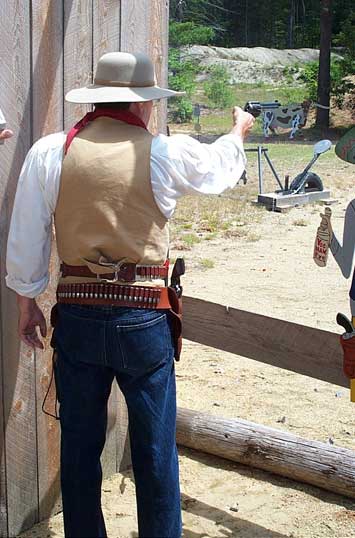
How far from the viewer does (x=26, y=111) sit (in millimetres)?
3115

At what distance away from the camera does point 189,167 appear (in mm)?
2562

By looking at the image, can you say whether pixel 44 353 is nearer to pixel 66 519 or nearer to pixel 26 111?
pixel 66 519

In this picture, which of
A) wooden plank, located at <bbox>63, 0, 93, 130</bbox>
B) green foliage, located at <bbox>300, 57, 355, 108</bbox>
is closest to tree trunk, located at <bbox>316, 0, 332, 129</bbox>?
green foliage, located at <bbox>300, 57, 355, 108</bbox>

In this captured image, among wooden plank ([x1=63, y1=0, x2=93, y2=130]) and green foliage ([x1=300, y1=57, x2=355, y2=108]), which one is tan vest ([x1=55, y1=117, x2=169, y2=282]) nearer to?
wooden plank ([x1=63, y1=0, x2=93, y2=130])

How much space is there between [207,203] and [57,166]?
9758 mm

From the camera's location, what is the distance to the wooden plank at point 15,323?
9.86 feet

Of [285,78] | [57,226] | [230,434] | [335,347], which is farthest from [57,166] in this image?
[285,78]

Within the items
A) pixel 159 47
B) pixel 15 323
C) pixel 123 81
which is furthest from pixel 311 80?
pixel 123 81

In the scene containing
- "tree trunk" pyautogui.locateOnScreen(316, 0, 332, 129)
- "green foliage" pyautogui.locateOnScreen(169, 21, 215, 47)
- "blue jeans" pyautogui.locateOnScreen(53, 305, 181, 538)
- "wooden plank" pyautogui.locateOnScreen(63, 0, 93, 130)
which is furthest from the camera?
"green foliage" pyautogui.locateOnScreen(169, 21, 215, 47)

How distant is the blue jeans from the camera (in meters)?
2.59

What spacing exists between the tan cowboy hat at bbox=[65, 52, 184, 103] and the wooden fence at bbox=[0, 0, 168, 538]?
0.48 meters

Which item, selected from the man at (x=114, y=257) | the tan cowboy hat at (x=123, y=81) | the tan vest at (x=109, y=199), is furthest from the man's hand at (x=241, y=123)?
the tan vest at (x=109, y=199)

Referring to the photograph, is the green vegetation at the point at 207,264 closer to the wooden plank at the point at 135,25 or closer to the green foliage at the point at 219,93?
the wooden plank at the point at 135,25

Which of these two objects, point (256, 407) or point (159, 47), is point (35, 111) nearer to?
point (159, 47)
